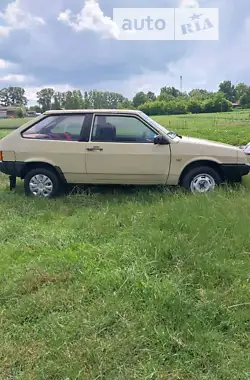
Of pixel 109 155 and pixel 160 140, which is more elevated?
pixel 160 140

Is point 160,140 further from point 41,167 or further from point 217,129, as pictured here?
point 217,129

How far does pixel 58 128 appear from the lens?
5.63 metres

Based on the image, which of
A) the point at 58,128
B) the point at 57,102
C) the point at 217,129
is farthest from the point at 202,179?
the point at 57,102

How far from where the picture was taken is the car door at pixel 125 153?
5391 millimetres

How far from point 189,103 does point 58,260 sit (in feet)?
210

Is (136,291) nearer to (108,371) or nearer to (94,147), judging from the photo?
(108,371)

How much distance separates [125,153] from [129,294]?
10.3ft

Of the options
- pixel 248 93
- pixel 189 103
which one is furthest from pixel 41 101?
pixel 248 93

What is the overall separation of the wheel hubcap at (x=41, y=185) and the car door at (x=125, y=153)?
758 millimetres

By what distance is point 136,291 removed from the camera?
2.70 m

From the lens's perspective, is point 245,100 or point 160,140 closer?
point 160,140

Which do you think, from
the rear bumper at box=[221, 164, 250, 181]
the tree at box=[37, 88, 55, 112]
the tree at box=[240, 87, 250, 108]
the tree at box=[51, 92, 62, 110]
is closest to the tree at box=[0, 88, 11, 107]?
the tree at box=[37, 88, 55, 112]

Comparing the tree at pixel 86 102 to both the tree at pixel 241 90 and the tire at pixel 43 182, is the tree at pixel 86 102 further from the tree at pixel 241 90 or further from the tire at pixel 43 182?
the tree at pixel 241 90

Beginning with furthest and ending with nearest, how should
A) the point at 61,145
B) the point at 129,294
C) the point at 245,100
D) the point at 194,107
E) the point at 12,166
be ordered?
the point at 245,100 < the point at 194,107 < the point at 12,166 < the point at 61,145 < the point at 129,294
